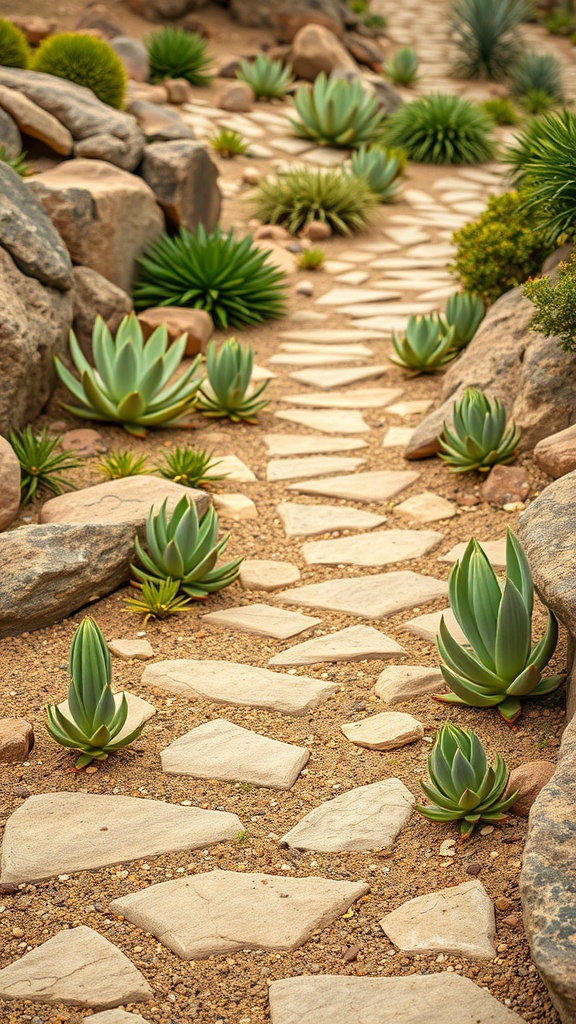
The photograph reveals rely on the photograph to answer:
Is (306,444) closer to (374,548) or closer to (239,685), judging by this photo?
(374,548)

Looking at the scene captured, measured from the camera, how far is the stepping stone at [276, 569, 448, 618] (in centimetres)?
377

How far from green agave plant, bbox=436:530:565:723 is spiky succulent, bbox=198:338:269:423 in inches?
95.3

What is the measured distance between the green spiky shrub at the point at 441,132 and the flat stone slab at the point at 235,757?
8374 mm

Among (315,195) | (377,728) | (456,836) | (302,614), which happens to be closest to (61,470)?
(302,614)

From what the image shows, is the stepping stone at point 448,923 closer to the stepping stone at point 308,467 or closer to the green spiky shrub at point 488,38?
the stepping stone at point 308,467

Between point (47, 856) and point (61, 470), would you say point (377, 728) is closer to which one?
point (47, 856)

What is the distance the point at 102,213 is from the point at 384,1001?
4.84m

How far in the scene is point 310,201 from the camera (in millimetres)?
8398

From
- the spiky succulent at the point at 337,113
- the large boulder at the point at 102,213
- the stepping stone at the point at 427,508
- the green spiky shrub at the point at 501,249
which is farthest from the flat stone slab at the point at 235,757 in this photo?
the spiky succulent at the point at 337,113

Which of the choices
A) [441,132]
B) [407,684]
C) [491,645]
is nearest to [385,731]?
[407,684]

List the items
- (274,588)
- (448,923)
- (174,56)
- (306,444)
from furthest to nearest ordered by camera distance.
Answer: (174,56)
(306,444)
(274,588)
(448,923)

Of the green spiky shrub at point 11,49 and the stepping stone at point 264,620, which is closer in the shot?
the stepping stone at point 264,620

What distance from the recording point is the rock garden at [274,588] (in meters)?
2.27

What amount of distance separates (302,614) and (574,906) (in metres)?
1.92
